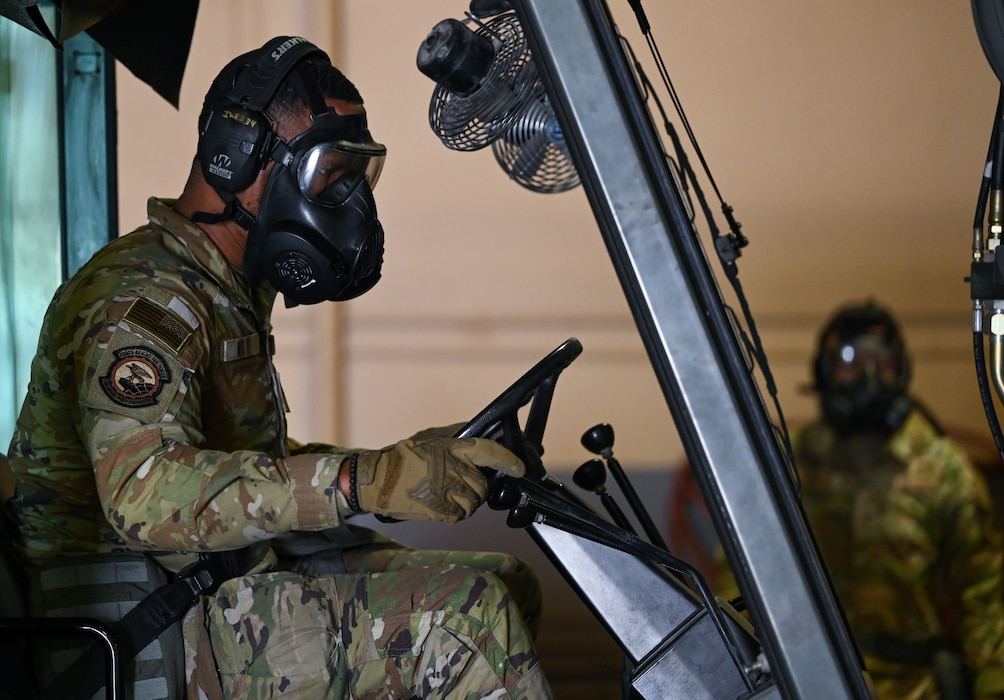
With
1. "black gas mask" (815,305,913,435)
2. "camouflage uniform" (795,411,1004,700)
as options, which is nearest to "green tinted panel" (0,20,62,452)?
"camouflage uniform" (795,411,1004,700)

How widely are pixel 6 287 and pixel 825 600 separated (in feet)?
6.18

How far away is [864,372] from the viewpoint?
9.92 feet

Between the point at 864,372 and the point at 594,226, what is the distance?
67.0 inches

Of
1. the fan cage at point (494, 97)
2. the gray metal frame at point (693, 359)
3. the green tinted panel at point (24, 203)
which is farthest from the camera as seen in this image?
the green tinted panel at point (24, 203)

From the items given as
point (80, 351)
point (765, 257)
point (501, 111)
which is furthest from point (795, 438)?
point (80, 351)

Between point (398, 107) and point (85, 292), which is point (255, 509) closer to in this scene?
point (85, 292)

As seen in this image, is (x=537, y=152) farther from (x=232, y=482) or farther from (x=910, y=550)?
(x=910, y=550)

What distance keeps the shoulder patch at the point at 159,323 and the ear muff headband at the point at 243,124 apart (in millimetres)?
236

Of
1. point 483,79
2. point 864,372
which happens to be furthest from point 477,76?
point 864,372

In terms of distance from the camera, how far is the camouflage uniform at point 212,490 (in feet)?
4.17

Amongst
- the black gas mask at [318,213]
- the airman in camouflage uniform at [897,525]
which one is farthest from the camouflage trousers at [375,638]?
the airman in camouflage uniform at [897,525]

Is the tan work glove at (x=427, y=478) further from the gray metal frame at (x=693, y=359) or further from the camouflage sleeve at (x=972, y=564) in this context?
the camouflage sleeve at (x=972, y=564)

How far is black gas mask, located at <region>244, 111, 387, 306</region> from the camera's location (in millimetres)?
1504

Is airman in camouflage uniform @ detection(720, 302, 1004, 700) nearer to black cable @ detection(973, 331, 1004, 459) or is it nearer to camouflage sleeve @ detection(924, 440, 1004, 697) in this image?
camouflage sleeve @ detection(924, 440, 1004, 697)
